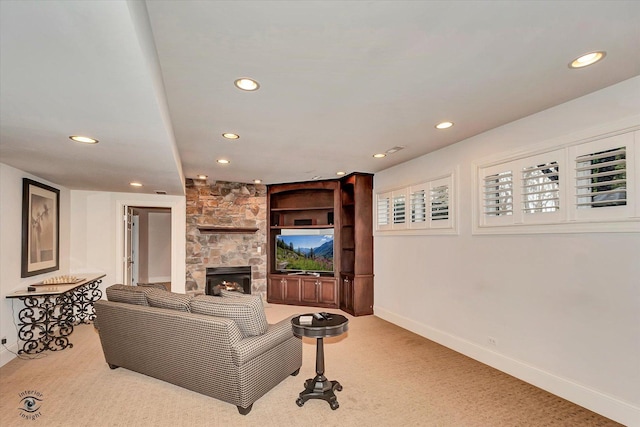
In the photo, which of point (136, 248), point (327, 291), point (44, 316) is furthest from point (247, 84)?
point (136, 248)

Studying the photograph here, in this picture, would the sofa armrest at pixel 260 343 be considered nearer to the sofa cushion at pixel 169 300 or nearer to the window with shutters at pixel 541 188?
the sofa cushion at pixel 169 300

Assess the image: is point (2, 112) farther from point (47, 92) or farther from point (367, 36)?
point (367, 36)

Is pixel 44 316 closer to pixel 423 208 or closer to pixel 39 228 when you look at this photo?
pixel 39 228

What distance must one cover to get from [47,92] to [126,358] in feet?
8.98

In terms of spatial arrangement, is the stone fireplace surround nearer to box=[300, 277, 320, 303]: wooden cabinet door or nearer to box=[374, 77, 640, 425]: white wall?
box=[300, 277, 320, 303]: wooden cabinet door

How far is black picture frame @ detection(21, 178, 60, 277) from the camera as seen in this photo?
4164 millimetres

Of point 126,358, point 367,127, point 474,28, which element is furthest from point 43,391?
point 474,28

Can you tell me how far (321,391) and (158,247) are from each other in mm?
8378

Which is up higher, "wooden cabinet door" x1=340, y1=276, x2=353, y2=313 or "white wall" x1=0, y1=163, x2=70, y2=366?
"white wall" x1=0, y1=163, x2=70, y2=366

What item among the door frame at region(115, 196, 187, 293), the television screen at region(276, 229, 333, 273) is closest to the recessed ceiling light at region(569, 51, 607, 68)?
the television screen at region(276, 229, 333, 273)

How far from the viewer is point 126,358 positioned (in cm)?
339

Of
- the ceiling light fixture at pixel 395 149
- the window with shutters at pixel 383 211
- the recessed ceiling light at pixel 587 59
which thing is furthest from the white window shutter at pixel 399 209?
the recessed ceiling light at pixel 587 59

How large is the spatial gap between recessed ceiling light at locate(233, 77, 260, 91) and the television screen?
14.0 feet

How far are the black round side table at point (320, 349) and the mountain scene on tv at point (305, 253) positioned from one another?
3360 millimetres
